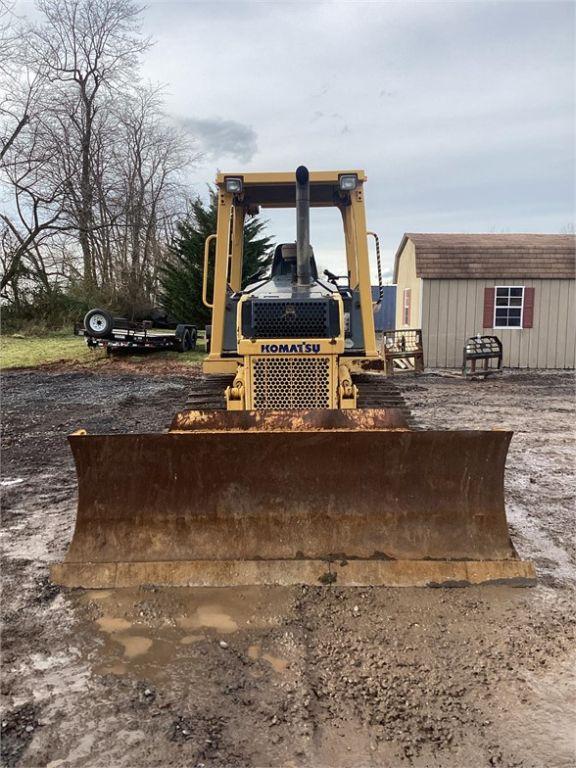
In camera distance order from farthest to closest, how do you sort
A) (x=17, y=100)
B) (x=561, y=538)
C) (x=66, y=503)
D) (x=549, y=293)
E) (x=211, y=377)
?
(x=17, y=100) → (x=549, y=293) → (x=211, y=377) → (x=66, y=503) → (x=561, y=538)

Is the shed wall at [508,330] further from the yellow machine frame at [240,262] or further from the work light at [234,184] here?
the work light at [234,184]

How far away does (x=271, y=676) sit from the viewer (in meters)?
2.66

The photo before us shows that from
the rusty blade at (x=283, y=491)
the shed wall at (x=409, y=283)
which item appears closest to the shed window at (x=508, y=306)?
the shed wall at (x=409, y=283)

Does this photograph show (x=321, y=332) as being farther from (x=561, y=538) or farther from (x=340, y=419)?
(x=561, y=538)

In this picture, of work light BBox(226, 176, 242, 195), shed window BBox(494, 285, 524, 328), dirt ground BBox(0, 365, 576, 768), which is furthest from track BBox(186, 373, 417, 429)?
shed window BBox(494, 285, 524, 328)

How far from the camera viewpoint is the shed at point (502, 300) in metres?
15.6

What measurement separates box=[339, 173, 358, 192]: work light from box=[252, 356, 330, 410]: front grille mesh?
169cm

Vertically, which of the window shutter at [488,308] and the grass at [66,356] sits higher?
the window shutter at [488,308]

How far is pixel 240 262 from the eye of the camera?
5938mm

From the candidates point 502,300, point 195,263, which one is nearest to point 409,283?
point 502,300

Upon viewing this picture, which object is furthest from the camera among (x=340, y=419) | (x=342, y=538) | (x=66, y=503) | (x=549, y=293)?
(x=549, y=293)

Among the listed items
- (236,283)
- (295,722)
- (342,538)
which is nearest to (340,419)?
(342,538)

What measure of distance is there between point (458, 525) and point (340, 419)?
1.02 meters

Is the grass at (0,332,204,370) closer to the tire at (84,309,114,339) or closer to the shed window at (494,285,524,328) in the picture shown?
the tire at (84,309,114,339)
